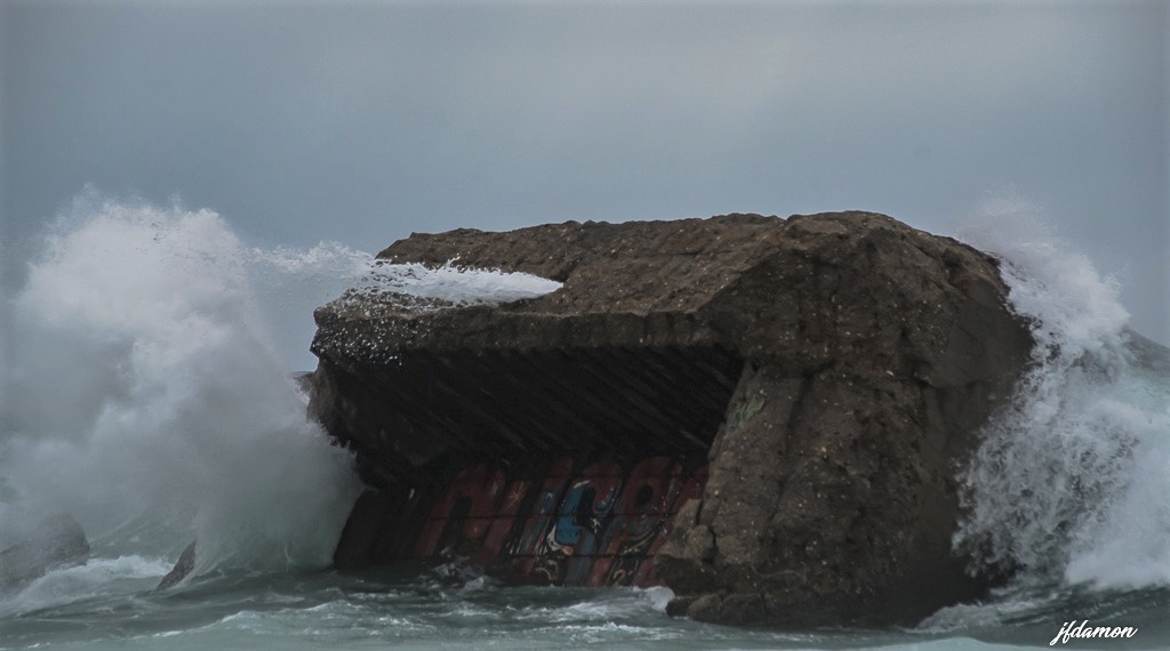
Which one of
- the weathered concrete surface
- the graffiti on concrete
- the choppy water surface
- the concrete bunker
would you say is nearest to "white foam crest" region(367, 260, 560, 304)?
the weathered concrete surface

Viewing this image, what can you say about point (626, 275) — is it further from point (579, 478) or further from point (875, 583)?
point (875, 583)

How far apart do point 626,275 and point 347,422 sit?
3897 millimetres

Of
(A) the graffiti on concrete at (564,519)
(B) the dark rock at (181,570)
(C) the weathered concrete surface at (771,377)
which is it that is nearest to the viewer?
(C) the weathered concrete surface at (771,377)

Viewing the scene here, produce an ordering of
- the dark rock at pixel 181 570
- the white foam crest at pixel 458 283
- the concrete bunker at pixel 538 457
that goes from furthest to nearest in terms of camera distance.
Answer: the dark rock at pixel 181 570 < the white foam crest at pixel 458 283 < the concrete bunker at pixel 538 457

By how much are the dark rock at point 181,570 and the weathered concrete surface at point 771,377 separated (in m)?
3.82

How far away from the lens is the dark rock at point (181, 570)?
22.2 meters

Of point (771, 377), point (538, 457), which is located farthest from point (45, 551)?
point (771, 377)

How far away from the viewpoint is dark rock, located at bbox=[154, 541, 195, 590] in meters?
22.2

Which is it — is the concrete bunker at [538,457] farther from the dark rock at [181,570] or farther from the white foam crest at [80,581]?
the white foam crest at [80,581]

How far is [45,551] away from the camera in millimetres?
23828

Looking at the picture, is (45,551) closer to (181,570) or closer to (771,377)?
(181,570)

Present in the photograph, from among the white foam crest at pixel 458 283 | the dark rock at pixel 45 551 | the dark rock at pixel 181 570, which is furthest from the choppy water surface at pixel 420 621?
the white foam crest at pixel 458 283

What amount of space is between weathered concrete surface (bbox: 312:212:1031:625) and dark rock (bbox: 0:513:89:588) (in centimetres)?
547

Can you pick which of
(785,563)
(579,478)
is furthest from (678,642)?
(579,478)
